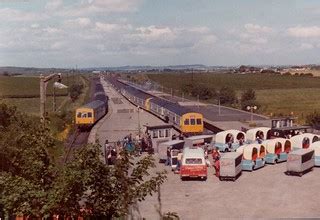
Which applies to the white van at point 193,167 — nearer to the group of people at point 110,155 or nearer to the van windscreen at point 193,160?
the van windscreen at point 193,160

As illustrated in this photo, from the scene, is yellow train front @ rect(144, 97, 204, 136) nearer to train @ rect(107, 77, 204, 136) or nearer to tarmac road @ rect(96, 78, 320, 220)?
train @ rect(107, 77, 204, 136)

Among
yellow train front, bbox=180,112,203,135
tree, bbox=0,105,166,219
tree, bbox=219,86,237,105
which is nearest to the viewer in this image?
tree, bbox=0,105,166,219

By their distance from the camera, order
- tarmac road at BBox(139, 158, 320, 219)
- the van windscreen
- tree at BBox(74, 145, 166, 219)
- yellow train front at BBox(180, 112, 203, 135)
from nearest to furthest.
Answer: tree at BBox(74, 145, 166, 219)
tarmac road at BBox(139, 158, 320, 219)
the van windscreen
yellow train front at BBox(180, 112, 203, 135)

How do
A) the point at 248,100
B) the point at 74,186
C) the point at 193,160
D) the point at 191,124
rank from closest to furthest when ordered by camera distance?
the point at 74,186
the point at 193,160
the point at 191,124
the point at 248,100

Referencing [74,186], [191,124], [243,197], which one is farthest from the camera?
[191,124]

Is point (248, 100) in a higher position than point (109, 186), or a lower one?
lower

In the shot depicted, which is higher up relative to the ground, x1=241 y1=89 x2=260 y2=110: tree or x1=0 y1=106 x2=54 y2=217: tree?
x1=0 y1=106 x2=54 y2=217: tree

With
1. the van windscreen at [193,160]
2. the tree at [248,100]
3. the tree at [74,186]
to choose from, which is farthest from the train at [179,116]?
the tree at [74,186]

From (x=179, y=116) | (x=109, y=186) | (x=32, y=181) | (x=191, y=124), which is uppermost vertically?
(x=32, y=181)

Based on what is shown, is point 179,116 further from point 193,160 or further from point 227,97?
point 227,97

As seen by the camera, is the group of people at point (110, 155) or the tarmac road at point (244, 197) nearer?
the tarmac road at point (244, 197)

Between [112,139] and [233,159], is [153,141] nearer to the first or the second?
[112,139]

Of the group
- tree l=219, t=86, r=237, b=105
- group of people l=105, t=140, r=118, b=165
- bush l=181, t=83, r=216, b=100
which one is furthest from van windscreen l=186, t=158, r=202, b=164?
bush l=181, t=83, r=216, b=100

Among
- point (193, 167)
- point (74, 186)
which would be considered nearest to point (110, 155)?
point (193, 167)
